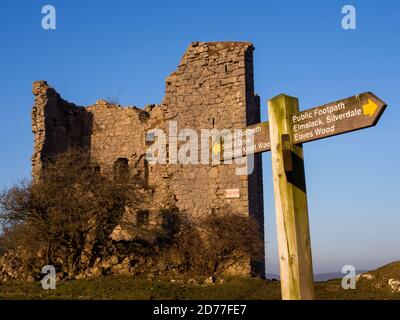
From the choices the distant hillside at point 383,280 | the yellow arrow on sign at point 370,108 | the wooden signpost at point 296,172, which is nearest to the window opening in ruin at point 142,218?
the distant hillside at point 383,280

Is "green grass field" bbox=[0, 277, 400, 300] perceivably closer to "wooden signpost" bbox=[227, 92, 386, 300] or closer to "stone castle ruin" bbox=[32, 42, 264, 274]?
"stone castle ruin" bbox=[32, 42, 264, 274]

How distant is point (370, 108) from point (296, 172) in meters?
0.97

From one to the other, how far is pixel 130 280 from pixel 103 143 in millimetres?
8105

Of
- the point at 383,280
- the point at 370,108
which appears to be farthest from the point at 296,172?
the point at 383,280

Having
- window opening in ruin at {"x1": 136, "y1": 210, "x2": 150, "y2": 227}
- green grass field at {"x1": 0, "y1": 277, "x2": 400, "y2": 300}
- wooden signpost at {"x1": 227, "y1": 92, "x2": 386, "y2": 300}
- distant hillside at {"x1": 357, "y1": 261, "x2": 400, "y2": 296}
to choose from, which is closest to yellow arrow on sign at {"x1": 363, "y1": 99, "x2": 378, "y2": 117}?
wooden signpost at {"x1": 227, "y1": 92, "x2": 386, "y2": 300}

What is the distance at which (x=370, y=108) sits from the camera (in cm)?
530

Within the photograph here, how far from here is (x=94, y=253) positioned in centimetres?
1648

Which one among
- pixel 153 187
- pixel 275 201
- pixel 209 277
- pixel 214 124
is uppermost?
pixel 214 124

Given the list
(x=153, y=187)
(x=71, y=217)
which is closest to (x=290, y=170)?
(x=71, y=217)

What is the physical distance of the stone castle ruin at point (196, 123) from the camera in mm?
17922

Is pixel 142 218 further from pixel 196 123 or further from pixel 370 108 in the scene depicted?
pixel 370 108

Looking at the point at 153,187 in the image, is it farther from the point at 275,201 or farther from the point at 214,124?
the point at 275,201

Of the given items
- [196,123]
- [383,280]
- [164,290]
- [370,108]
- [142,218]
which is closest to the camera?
[370,108]

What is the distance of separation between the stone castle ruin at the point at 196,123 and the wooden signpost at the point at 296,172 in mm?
11477
